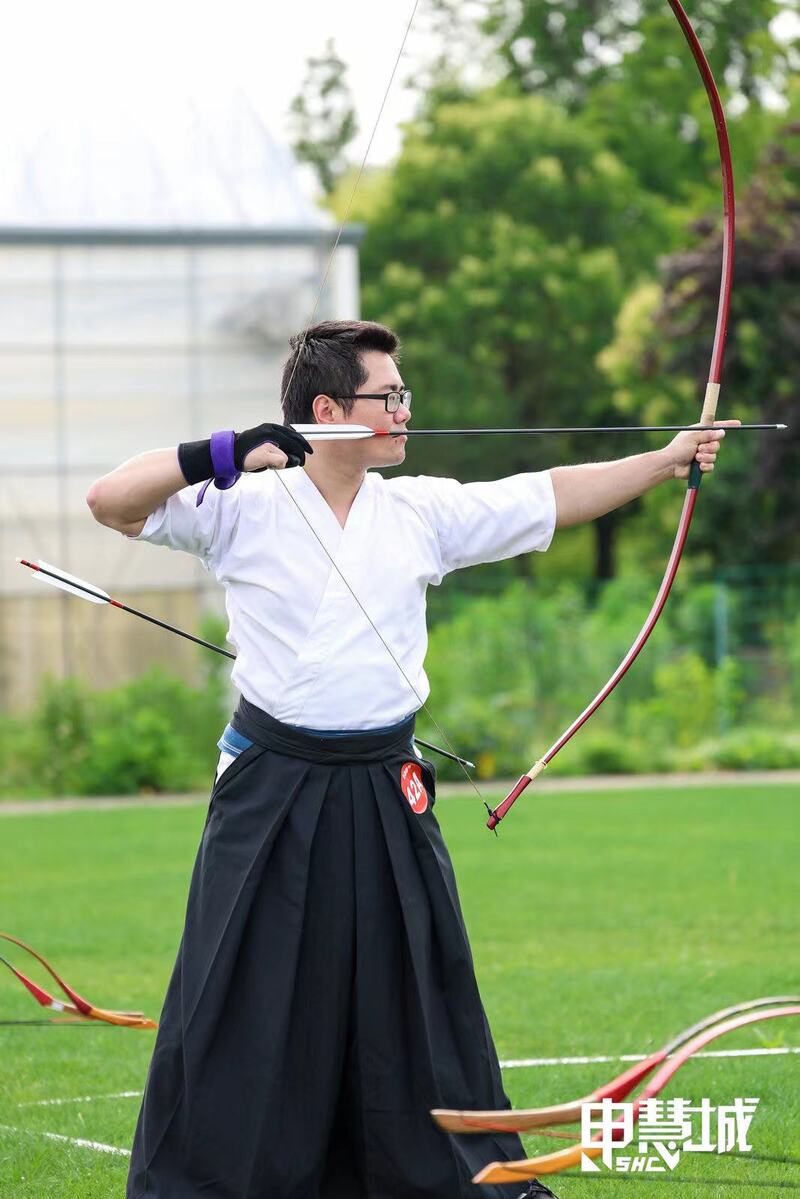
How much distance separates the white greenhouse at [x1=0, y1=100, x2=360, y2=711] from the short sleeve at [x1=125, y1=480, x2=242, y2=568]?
10968 millimetres

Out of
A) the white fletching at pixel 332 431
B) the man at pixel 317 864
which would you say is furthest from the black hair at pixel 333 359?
the white fletching at pixel 332 431

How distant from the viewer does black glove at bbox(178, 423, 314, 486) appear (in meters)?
2.88

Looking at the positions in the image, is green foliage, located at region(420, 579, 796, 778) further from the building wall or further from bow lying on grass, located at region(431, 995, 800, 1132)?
bow lying on grass, located at region(431, 995, 800, 1132)

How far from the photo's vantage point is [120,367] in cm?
1448

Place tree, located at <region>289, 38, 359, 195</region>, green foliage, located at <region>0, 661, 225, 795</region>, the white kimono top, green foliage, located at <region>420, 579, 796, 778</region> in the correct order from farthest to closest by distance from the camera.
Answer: tree, located at <region>289, 38, 359, 195</region> < green foliage, located at <region>420, 579, 796, 778</region> < green foliage, located at <region>0, 661, 225, 795</region> < the white kimono top

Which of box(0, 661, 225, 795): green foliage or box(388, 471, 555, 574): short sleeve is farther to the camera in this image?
box(0, 661, 225, 795): green foliage

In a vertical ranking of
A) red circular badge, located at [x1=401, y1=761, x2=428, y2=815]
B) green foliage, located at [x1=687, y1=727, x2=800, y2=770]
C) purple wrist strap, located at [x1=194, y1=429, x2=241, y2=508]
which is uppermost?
purple wrist strap, located at [x1=194, y1=429, x2=241, y2=508]

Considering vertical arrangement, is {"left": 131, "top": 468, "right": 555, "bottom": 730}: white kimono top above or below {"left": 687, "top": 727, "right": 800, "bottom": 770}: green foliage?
above

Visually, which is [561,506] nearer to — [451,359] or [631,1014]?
[631,1014]

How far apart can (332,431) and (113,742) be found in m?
9.96

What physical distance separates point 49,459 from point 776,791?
645 cm

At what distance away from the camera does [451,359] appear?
26578mm

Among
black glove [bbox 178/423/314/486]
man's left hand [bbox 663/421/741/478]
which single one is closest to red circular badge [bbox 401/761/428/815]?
black glove [bbox 178/423/314/486]

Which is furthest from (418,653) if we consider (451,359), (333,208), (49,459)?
(333,208)
